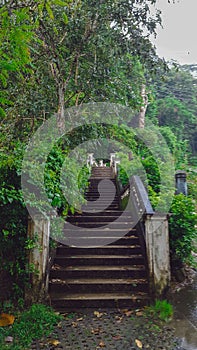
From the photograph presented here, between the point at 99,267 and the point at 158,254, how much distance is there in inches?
43.7

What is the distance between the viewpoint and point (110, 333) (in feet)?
12.4

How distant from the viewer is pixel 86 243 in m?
5.98

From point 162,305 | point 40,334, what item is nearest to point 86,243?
point 162,305

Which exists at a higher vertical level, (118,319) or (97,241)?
(97,241)

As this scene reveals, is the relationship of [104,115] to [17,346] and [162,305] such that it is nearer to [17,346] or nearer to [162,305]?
[162,305]

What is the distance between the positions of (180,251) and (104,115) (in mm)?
5482

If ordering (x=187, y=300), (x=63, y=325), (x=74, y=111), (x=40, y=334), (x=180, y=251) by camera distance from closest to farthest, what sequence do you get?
(x=40, y=334)
(x=63, y=325)
(x=187, y=300)
(x=180, y=251)
(x=74, y=111)

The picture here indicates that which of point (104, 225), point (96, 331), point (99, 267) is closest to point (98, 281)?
point (99, 267)

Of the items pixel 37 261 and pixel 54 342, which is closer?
pixel 54 342

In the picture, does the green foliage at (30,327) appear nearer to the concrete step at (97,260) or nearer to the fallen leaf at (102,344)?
the fallen leaf at (102,344)

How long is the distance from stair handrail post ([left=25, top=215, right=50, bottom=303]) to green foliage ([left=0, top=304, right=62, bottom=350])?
0.71 ft

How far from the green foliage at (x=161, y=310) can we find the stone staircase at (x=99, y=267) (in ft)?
0.67

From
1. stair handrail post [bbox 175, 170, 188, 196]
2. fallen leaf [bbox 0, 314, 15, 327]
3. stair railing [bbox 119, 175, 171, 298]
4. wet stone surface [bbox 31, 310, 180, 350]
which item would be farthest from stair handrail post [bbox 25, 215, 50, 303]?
stair handrail post [bbox 175, 170, 188, 196]

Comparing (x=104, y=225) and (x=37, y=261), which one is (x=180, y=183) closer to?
(x=104, y=225)
